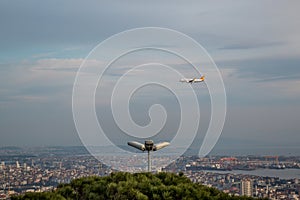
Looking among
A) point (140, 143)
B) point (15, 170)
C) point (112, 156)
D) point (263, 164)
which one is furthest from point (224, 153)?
point (140, 143)

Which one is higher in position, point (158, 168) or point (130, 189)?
point (158, 168)

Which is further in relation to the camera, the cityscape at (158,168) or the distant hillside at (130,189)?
the cityscape at (158,168)

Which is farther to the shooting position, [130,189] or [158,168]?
[158,168]

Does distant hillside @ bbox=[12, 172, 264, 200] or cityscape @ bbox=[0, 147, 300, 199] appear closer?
distant hillside @ bbox=[12, 172, 264, 200]

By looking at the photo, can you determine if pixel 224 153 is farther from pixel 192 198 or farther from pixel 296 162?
pixel 192 198
